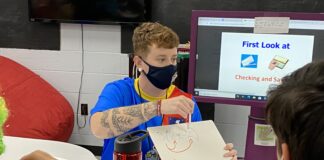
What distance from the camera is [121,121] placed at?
1635 mm

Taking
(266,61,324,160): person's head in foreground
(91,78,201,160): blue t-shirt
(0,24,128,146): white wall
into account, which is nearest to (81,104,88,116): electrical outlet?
(0,24,128,146): white wall

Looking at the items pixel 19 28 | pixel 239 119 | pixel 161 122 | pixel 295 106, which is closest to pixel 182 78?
pixel 239 119

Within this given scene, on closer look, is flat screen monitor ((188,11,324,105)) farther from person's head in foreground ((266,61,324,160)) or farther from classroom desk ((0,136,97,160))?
person's head in foreground ((266,61,324,160))

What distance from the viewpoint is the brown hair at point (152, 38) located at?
72.9 inches

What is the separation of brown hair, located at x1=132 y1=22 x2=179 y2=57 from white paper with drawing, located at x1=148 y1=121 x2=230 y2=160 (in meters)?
0.49

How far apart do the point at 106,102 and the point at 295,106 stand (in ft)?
3.86

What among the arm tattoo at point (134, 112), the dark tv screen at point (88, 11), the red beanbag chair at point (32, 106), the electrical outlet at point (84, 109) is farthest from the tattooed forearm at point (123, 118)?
the electrical outlet at point (84, 109)

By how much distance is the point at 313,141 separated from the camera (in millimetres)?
644

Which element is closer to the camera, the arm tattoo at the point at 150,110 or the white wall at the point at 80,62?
the arm tattoo at the point at 150,110

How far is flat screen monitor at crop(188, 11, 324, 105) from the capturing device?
1655mm

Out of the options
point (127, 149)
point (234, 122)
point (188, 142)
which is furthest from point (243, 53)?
point (234, 122)

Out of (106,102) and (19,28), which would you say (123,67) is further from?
(106,102)

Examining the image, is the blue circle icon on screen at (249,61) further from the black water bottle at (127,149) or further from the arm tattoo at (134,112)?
the black water bottle at (127,149)

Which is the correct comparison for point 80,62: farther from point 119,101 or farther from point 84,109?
point 119,101
